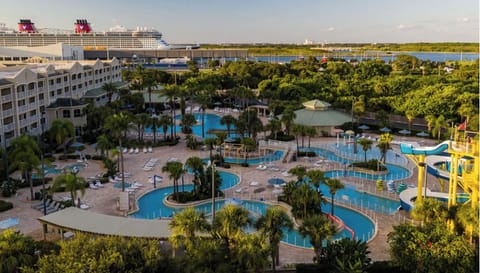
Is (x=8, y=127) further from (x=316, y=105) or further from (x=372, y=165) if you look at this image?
(x=316, y=105)

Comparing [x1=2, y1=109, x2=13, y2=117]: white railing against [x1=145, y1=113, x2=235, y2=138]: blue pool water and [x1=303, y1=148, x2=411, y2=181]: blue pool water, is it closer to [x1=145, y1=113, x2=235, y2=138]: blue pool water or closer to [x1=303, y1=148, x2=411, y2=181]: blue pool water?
[x1=145, y1=113, x2=235, y2=138]: blue pool water

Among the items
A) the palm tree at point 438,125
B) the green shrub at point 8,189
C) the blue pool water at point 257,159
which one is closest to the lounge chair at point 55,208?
the green shrub at point 8,189

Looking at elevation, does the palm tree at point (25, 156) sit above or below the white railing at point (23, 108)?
below

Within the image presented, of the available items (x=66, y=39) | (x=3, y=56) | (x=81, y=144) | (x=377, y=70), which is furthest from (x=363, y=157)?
(x=66, y=39)

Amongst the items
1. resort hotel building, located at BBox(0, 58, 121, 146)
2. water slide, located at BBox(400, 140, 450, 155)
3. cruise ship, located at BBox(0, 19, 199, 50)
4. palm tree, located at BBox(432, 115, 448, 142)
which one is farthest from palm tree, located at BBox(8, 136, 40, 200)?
cruise ship, located at BBox(0, 19, 199, 50)

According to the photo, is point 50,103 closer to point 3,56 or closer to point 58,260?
point 58,260

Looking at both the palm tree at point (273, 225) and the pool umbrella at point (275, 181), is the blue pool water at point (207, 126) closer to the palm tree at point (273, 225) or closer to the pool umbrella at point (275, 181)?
the pool umbrella at point (275, 181)
